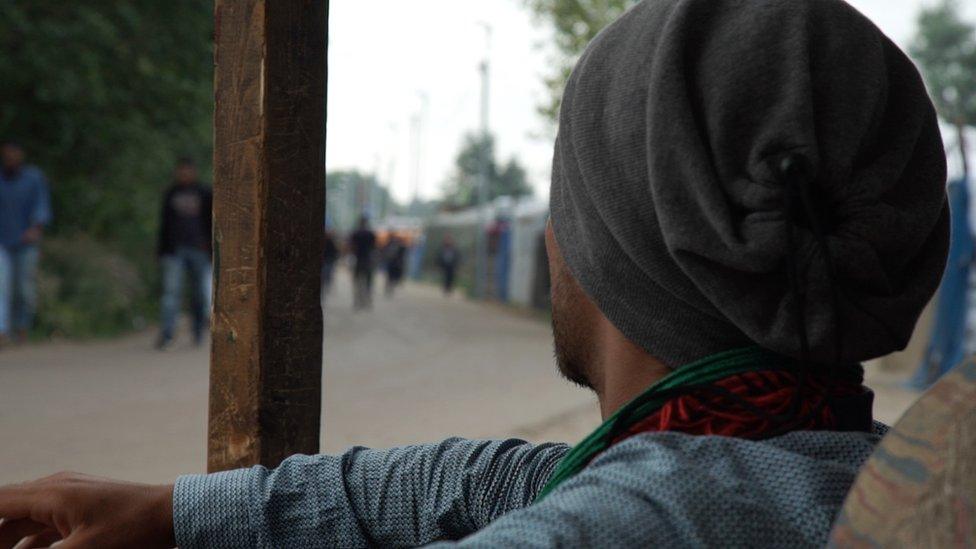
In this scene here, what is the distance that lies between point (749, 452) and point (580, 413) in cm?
691

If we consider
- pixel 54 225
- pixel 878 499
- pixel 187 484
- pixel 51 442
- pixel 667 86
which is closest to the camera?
pixel 878 499

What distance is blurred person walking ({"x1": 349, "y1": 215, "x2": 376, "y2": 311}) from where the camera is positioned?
22.1m

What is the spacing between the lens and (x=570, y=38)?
21734 millimetres

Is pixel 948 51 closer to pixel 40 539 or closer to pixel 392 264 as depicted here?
pixel 392 264

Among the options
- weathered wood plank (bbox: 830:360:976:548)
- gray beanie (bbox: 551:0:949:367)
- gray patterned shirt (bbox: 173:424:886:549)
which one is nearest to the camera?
weathered wood plank (bbox: 830:360:976:548)

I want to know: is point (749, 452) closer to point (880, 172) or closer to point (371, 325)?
point (880, 172)

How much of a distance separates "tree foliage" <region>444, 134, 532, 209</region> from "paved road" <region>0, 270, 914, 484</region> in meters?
60.7

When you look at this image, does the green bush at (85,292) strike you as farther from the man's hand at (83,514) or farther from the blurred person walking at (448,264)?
the blurred person walking at (448,264)

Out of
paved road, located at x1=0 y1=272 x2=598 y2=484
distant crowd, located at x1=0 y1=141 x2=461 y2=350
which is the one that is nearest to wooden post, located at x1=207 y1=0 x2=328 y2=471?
paved road, located at x1=0 y1=272 x2=598 y2=484

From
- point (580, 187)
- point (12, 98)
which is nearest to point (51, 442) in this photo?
point (580, 187)

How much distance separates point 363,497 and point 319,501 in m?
0.07

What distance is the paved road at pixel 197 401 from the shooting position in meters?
5.99

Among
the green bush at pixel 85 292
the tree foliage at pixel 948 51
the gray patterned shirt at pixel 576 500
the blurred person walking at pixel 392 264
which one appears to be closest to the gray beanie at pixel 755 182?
the gray patterned shirt at pixel 576 500

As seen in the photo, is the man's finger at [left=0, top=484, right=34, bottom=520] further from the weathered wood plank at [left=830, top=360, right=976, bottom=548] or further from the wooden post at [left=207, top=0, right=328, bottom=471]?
the weathered wood plank at [left=830, top=360, right=976, bottom=548]
